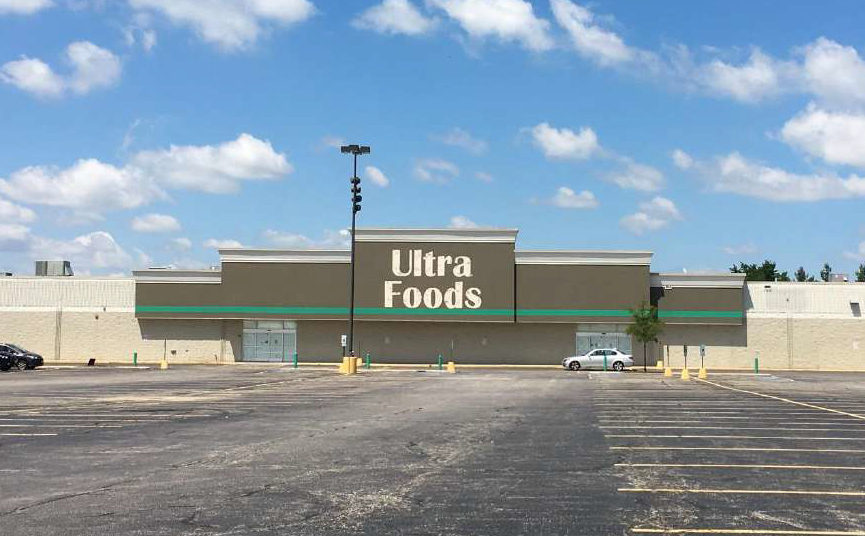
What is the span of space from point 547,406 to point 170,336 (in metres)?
39.8

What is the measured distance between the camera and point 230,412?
1994 centimetres

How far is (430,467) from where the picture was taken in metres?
11.5

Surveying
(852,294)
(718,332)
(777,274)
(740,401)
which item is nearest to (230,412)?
(740,401)

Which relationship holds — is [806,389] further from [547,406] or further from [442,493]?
[442,493]

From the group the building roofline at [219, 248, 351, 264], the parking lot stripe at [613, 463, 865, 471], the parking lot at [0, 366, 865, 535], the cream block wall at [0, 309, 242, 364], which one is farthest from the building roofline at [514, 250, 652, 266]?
the parking lot stripe at [613, 463, 865, 471]

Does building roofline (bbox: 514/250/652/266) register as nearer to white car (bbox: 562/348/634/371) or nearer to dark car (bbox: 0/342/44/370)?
white car (bbox: 562/348/634/371)

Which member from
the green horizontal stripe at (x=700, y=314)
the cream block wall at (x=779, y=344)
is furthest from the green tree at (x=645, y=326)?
the cream block wall at (x=779, y=344)

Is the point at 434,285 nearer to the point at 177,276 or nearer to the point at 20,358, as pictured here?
the point at 177,276

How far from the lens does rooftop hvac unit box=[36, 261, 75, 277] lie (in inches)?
2377

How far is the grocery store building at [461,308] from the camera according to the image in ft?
174

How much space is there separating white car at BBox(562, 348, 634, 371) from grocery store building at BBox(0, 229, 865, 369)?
3.40m

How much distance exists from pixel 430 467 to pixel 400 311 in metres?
42.3

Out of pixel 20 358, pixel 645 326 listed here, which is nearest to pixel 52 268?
pixel 20 358

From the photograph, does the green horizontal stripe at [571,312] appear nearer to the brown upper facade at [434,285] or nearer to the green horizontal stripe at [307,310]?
the brown upper facade at [434,285]
